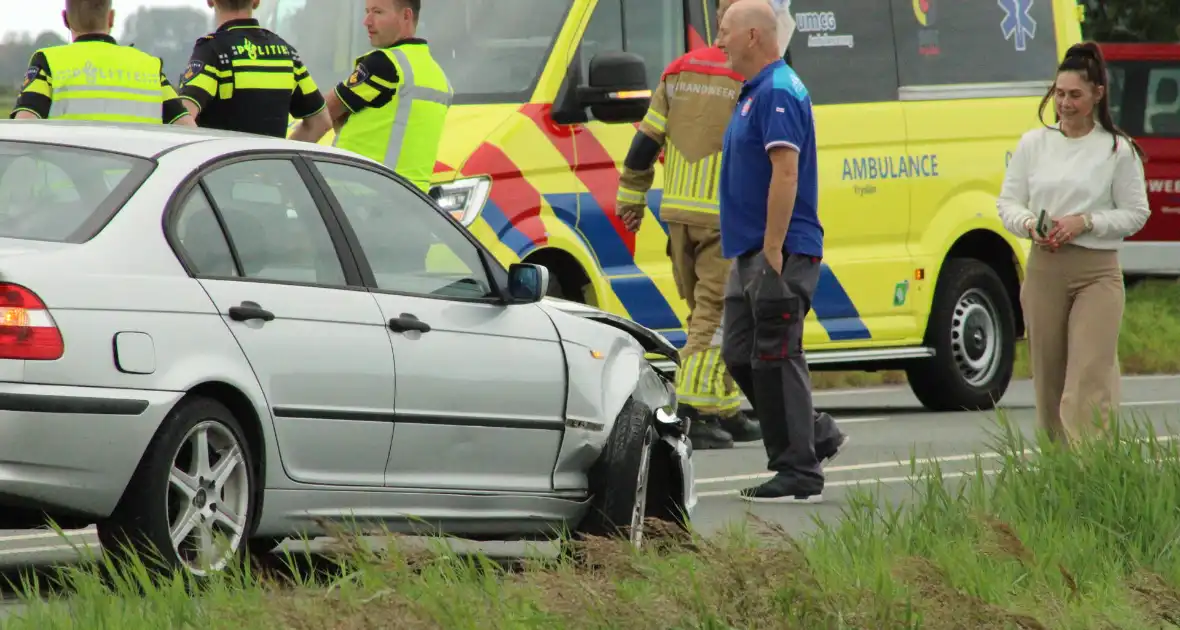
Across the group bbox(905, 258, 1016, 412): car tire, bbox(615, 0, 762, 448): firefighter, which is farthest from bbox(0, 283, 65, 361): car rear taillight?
bbox(905, 258, 1016, 412): car tire

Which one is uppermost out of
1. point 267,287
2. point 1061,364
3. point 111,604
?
point 267,287

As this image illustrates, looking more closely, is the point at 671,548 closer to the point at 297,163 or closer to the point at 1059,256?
the point at 297,163

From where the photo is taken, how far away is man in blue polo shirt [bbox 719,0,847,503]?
9.08 m

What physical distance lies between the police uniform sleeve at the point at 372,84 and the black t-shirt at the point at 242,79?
1.81 ft

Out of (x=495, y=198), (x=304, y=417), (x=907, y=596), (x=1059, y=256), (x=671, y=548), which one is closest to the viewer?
(x=907, y=596)

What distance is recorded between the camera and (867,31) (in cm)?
1329

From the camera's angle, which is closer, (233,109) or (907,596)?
(907,596)

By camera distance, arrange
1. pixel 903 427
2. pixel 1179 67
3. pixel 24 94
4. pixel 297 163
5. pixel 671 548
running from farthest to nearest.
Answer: pixel 1179 67
pixel 903 427
pixel 24 94
pixel 297 163
pixel 671 548

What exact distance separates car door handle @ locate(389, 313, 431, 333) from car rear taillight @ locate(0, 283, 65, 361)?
1262 mm

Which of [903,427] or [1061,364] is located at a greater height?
[1061,364]

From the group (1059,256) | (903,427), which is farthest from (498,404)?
(903,427)

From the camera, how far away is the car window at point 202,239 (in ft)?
21.0

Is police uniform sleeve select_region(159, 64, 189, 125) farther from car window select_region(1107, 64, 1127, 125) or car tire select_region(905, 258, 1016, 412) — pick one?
car window select_region(1107, 64, 1127, 125)

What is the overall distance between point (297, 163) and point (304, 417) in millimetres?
909
